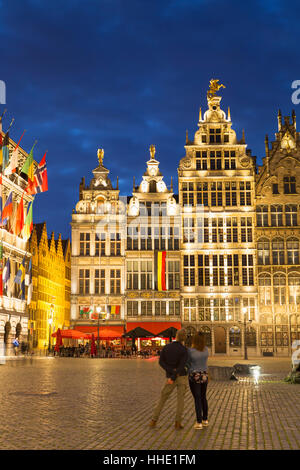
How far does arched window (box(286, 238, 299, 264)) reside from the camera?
5750 cm

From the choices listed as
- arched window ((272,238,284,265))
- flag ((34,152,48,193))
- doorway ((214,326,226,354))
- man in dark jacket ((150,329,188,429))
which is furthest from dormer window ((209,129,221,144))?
man in dark jacket ((150,329,188,429))

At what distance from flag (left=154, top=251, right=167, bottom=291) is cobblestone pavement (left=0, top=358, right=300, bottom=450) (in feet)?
127

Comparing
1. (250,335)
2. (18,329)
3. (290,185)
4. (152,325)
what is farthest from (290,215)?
(18,329)

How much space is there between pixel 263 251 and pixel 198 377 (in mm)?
48623

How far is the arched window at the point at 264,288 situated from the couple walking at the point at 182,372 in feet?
156

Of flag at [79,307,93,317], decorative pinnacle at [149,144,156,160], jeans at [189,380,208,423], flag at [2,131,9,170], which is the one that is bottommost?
jeans at [189,380,208,423]

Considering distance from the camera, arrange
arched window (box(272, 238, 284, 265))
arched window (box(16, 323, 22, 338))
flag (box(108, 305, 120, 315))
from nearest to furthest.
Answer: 1. arched window (box(16, 323, 22, 338))
2. arched window (box(272, 238, 284, 265))
3. flag (box(108, 305, 120, 315))

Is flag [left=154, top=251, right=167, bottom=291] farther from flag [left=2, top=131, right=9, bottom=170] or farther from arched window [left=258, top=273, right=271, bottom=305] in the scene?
flag [left=2, top=131, right=9, bottom=170]

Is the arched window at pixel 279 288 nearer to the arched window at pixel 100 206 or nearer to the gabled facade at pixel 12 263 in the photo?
the arched window at pixel 100 206

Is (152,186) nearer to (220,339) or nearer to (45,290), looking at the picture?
(220,339)

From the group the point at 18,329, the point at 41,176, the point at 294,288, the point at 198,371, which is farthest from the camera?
the point at 294,288

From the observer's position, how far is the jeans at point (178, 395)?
997 cm

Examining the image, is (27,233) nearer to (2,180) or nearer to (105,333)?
(2,180)

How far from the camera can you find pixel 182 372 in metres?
10.1
